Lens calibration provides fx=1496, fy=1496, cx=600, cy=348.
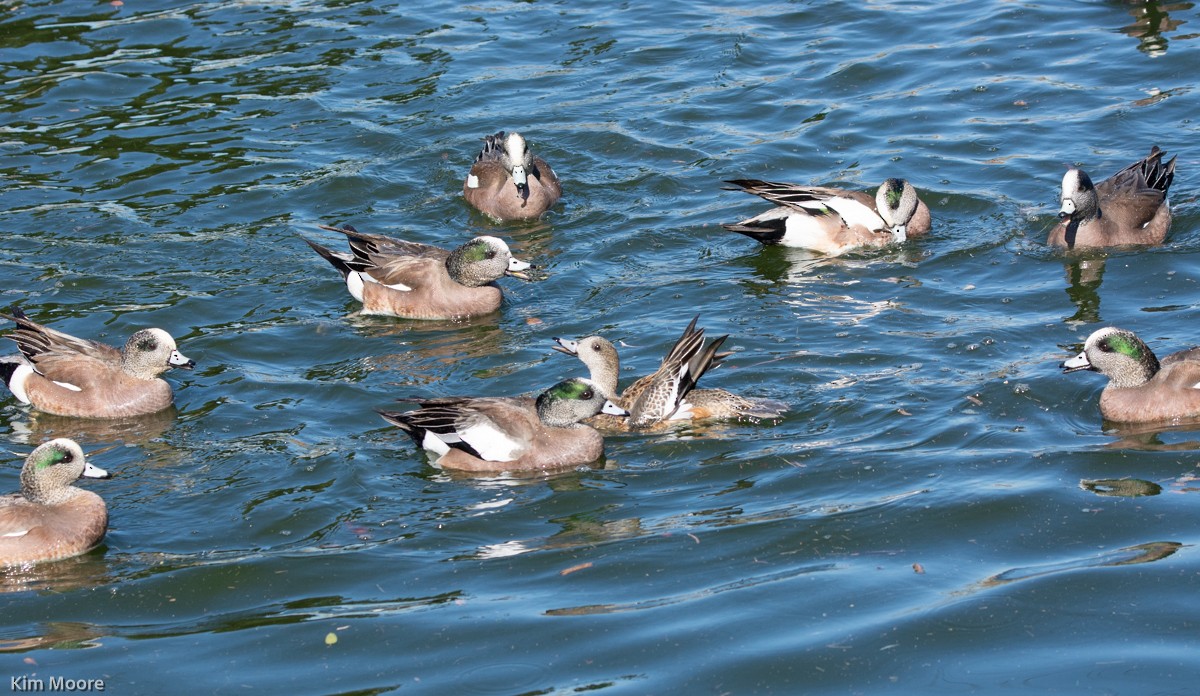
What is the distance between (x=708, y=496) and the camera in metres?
8.56

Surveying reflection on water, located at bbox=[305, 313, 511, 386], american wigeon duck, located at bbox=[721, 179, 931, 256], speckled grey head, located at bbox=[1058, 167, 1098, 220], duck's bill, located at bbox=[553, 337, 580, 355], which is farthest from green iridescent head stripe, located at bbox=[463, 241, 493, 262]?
speckled grey head, located at bbox=[1058, 167, 1098, 220]

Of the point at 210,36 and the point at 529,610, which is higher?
the point at 210,36

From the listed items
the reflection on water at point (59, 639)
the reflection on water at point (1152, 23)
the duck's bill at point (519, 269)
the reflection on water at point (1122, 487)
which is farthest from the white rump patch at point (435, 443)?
the reflection on water at point (1152, 23)

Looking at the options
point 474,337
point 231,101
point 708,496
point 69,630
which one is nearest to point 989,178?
point 474,337

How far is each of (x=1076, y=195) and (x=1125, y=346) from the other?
2.95 m

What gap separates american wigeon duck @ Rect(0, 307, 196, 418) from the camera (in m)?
10.3

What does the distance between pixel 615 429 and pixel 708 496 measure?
1.38 metres

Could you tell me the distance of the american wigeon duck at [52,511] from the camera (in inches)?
325

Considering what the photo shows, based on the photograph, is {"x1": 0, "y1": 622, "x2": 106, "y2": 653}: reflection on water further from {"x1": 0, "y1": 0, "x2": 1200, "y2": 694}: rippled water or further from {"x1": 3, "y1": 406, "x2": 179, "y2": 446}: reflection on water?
{"x1": 3, "y1": 406, "x2": 179, "y2": 446}: reflection on water

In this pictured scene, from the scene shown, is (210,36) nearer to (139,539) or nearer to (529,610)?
(139,539)

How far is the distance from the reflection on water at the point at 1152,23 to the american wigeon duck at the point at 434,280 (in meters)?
8.48

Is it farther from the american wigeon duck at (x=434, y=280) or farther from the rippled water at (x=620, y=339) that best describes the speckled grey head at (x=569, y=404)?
the american wigeon duck at (x=434, y=280)

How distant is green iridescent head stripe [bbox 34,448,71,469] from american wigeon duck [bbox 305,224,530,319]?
389 centimetres

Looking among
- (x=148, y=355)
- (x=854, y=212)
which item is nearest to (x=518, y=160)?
(x=854, y=212)
